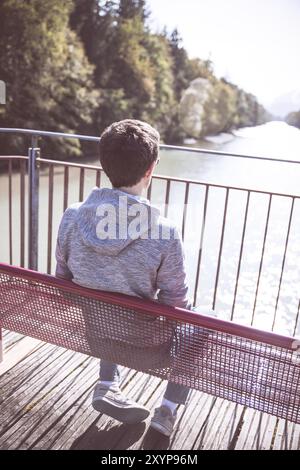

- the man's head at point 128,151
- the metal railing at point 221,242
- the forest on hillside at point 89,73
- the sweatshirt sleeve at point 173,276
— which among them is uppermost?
the forest on hillside at point 89,73

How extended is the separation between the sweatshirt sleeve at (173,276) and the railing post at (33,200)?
6.50ft

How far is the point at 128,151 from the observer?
1615 mm

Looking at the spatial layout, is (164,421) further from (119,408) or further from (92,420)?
(92,420)

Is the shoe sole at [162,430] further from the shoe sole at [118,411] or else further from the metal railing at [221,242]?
the metal railing at [221,242]

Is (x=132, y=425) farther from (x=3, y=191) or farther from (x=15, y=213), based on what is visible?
(x=3, y=191)

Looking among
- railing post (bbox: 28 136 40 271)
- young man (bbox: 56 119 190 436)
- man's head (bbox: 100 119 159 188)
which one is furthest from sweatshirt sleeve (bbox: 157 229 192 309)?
railing post (bbox: 28 136 40 271)

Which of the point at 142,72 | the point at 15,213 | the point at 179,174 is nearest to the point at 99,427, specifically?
the point at 15,213

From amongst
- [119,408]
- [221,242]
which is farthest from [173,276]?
[221,242]

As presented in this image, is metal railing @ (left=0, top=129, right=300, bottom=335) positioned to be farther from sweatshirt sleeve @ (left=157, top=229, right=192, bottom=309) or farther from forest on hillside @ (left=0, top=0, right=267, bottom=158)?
forest on hillside @ (left=0, top=0, right=267, bottom=158)

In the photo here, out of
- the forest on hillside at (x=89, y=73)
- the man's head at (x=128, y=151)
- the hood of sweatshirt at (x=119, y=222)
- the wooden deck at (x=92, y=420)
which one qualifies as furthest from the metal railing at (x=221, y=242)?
the forest on hillside at (x=89, y=73)

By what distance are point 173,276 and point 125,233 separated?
261 mm

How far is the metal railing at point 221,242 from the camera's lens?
337 cm
